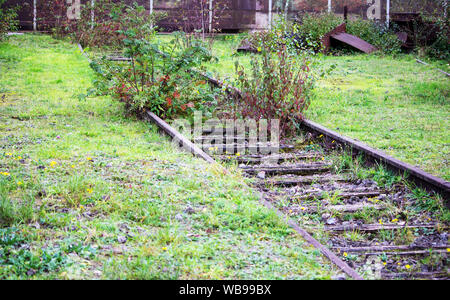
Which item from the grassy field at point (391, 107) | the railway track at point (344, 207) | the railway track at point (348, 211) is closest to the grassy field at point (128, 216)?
the railway track at point (344, 207)

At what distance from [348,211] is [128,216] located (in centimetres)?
216

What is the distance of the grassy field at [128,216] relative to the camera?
3660 mm

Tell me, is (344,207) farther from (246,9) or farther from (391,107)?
(246,9)

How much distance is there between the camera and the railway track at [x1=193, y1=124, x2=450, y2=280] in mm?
4160

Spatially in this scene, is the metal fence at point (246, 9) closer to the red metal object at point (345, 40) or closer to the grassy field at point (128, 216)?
the red metal object at point (345, 40)

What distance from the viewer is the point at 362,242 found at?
4539 mm

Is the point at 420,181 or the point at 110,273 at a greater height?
the point at 420,181

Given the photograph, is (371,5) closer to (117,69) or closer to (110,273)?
(117,69)

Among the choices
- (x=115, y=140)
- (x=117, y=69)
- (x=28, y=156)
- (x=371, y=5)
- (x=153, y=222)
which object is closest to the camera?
(x=153, y=222)

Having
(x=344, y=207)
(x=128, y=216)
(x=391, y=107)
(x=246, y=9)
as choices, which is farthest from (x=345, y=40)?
(x=128, y=216)

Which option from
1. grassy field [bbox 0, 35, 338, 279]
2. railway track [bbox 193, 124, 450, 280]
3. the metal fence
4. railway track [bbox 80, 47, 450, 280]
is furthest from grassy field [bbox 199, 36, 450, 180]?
the metal fence
